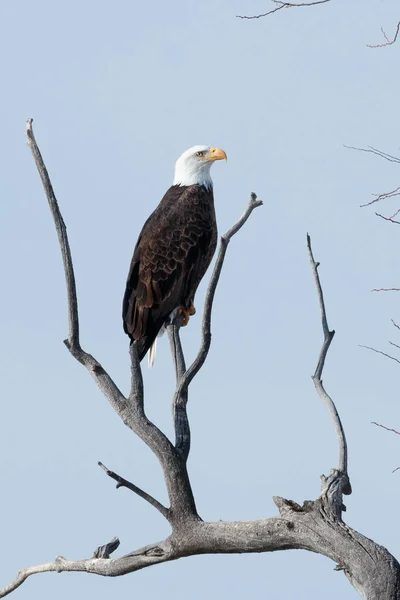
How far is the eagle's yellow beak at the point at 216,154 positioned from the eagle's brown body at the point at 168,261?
258 millimetres

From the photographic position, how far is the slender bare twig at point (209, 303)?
227 inches

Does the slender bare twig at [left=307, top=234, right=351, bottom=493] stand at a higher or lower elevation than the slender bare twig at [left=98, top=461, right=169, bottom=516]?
higher

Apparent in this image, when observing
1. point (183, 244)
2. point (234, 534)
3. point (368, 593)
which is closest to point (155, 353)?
point (183, 244)

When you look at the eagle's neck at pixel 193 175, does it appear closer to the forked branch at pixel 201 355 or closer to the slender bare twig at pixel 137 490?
the forked branch at pixel 201 355

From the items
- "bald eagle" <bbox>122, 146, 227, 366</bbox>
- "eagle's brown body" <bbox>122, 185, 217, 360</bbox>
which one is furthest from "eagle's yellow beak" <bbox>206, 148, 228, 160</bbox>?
"eagle's brown body" <bbox>122, 185, 217, 360</bbox>

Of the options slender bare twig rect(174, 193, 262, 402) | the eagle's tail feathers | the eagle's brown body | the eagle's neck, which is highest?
the eagle's neck

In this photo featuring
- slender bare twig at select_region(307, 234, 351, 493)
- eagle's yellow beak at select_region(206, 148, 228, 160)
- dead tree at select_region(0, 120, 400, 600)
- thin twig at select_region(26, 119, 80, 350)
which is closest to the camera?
dead tree at select_region(0, 120, 400, 600)

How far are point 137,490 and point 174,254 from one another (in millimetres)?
2787

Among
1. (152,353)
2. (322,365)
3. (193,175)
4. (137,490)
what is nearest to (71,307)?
(137,490)

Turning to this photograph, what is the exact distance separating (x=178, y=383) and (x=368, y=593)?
66.0 inches

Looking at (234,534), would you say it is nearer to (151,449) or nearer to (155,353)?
(151,449)

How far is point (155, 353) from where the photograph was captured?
785cm

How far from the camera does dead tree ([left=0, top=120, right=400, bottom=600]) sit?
5250 mm

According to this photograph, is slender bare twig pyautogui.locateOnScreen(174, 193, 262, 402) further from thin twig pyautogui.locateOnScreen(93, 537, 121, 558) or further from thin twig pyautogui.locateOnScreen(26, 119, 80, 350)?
thin twig pyautogui.locateOnScreen(93, 537, 121, 558)
